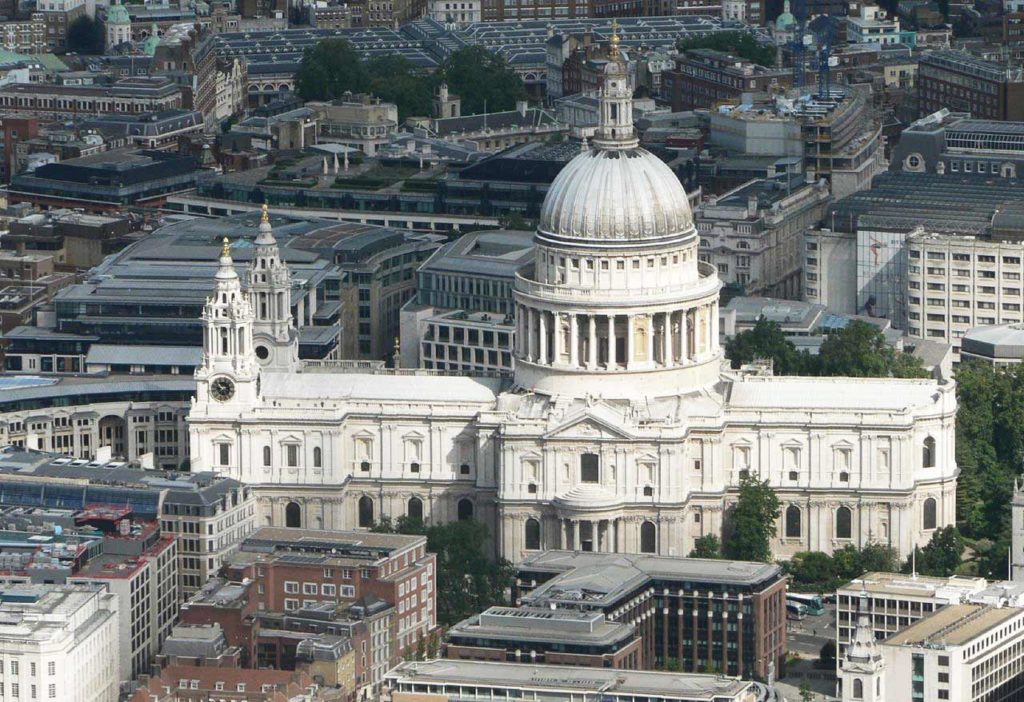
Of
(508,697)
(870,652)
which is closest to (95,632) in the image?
(508,697)

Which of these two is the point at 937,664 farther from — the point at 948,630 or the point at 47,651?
the point at 47,651

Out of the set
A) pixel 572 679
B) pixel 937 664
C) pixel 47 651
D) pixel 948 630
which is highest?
pixel 47 651

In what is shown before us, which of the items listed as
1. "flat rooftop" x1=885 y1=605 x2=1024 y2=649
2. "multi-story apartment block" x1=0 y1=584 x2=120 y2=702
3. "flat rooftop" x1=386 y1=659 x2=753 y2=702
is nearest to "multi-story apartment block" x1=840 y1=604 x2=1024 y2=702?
"flat rooftop" x1=885 y1=605 x2=1024 y2=649

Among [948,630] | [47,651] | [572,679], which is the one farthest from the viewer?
[948,630]

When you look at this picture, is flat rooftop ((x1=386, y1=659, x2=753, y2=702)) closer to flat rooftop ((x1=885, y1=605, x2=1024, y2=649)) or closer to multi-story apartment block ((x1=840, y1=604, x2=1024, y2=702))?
multi-story apartment block ((x1=840, y1=604, x2=1024, y2=702))

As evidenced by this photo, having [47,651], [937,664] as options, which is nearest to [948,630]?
[937,664]

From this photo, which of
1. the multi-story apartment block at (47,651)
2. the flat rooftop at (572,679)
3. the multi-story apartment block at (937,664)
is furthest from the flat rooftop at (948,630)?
the multi-story apartment block at (47,651)

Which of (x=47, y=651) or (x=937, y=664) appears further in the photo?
(x=47, y=651)
